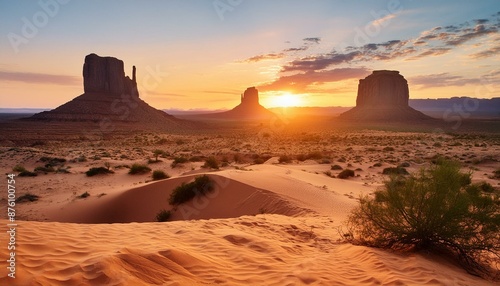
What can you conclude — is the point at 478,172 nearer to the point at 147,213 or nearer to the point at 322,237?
the point at 322,237

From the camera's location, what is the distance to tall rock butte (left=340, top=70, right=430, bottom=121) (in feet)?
394

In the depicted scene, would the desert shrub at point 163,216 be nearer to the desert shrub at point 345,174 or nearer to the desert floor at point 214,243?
the desert floor at point 214,243

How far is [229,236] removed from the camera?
7344 mm

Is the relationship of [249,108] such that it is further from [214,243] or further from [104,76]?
[214,243]

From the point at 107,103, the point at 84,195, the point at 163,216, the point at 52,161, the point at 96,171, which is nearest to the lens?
the point at 163,216

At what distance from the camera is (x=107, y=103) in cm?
8931

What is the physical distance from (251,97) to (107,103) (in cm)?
10659

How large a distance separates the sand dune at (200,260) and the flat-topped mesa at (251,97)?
7060 inches

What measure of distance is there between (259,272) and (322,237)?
302 cm

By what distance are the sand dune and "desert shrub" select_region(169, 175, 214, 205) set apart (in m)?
5.95

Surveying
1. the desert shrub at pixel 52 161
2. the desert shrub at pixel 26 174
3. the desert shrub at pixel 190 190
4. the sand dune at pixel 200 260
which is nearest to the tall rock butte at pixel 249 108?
the desert shrub at pixel 52 161

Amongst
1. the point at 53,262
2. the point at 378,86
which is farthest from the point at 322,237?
the point at 378,86

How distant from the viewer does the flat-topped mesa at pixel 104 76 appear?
95.2 m

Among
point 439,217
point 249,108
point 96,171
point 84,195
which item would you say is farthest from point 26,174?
point 249,108
